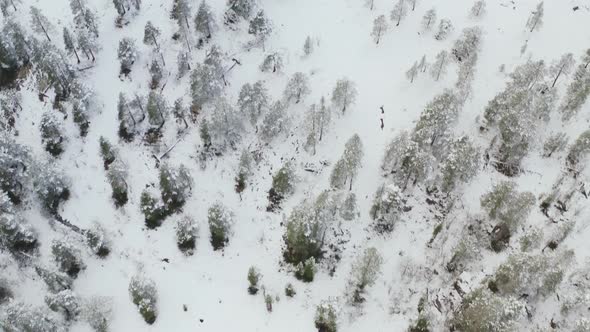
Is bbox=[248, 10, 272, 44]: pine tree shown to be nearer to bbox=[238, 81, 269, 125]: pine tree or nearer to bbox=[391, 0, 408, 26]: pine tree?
bbox=[238, 81, 269, 125]: pine tree

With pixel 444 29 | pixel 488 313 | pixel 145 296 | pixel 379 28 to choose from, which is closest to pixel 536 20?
pixel 444 29

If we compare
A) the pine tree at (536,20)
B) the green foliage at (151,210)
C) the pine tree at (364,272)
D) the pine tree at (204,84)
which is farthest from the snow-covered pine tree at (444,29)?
the green foliage at (151,210)

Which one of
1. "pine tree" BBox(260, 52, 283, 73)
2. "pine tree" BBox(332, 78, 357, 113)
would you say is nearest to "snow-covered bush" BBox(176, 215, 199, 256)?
"pine tree" BBox(332, 78, 357, 113)

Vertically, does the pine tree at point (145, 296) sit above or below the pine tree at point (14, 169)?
below

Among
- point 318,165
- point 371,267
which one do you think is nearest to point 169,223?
point 318,165

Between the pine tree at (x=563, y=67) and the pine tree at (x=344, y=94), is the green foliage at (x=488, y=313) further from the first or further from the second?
the pine tree at (x=563, y=67)

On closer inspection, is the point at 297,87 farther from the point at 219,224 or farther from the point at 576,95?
the point at 576,95

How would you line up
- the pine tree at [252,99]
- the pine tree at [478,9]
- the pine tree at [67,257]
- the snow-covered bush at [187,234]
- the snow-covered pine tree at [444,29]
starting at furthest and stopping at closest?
the pine tree at [478,9] → the snow-covered pine tree at [444,29] → the pine tree at [252,99] → the snow-covered bush at [187,234] → the pine tree at [67,257]
